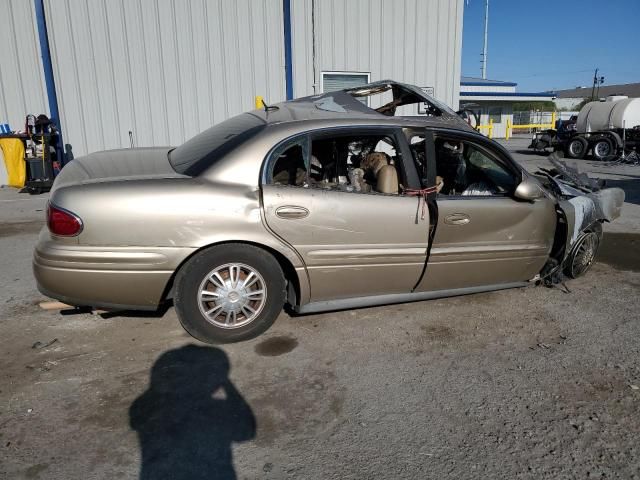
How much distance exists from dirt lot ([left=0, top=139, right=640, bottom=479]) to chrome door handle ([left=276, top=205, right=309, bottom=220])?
89cm

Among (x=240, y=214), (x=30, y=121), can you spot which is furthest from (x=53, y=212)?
(x=30, y=121)

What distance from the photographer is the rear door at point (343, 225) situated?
125 inches

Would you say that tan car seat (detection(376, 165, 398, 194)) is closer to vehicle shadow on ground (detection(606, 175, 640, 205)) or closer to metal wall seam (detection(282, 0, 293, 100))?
vehicle shadow on ground (detection(606, 175, 640, 205))

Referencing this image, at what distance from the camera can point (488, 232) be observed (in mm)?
3738

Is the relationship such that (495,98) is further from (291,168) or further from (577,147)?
(291,168)

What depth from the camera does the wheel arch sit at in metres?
3.07

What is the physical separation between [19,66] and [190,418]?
9.85m

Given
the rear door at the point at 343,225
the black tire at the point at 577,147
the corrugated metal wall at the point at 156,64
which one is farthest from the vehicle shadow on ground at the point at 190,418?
the black tire at the point at 577,147

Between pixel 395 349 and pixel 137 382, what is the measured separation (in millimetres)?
1654

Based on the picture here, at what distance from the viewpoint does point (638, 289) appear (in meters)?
4.47

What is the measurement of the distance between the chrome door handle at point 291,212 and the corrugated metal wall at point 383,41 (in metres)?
8.19

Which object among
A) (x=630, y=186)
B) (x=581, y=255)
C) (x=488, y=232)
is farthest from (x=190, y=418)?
(x=630, y=186)

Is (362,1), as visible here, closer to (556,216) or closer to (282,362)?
(556,216)

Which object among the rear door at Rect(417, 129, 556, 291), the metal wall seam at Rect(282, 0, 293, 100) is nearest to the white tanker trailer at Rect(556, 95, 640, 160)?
the metal wall seam at Rect(282, 0, 293, 100)
